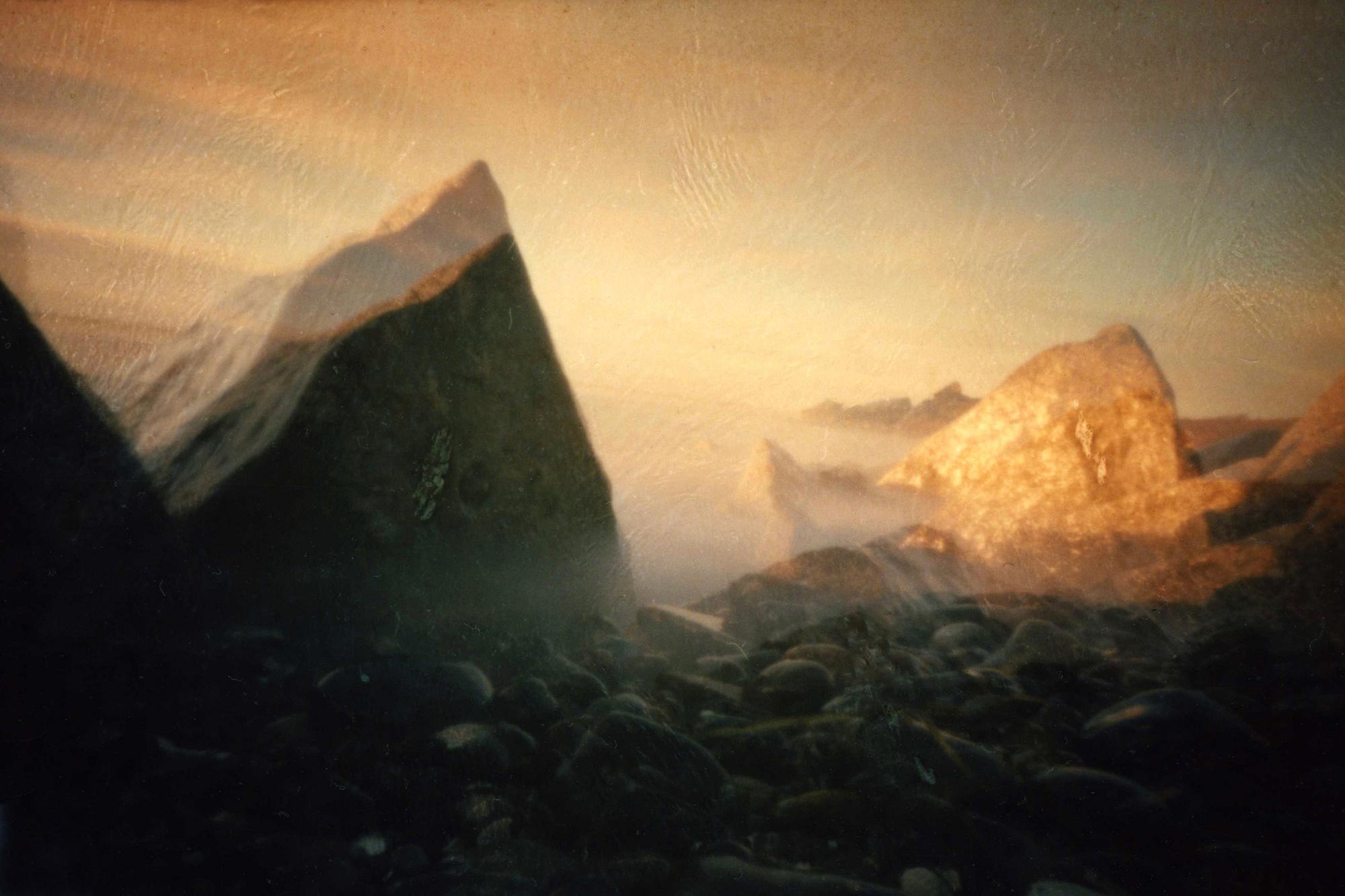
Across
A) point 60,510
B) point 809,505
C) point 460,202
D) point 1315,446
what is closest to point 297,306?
point 460,202

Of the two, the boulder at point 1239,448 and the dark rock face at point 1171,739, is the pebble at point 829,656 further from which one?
the boulder at point 1239,448

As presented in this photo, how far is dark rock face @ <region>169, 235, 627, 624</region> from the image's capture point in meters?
1.42

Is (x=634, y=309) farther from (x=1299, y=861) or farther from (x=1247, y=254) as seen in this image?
(x=1299, y=861)

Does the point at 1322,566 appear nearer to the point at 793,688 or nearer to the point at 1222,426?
the point at 1222,426

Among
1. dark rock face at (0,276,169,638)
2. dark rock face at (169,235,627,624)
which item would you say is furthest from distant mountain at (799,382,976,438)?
dark rock face at (0,276,169,638)

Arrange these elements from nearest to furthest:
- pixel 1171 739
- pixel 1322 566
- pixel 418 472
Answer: pixel 1171 739
pixel 1322 566
pixel 418 472

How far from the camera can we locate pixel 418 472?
57.6 inches

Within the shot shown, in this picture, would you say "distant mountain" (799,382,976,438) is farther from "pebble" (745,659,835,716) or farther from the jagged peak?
the jagged peak

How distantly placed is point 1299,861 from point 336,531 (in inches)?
60.3

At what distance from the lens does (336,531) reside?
1.45m

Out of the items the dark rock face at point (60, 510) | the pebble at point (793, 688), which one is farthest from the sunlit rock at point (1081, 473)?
the dark rock face at point (60, 510)

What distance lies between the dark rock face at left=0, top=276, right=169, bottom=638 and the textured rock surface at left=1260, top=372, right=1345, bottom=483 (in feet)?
6.34

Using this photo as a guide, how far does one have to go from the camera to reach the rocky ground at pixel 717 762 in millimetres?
1195

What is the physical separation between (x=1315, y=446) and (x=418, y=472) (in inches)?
59.7
